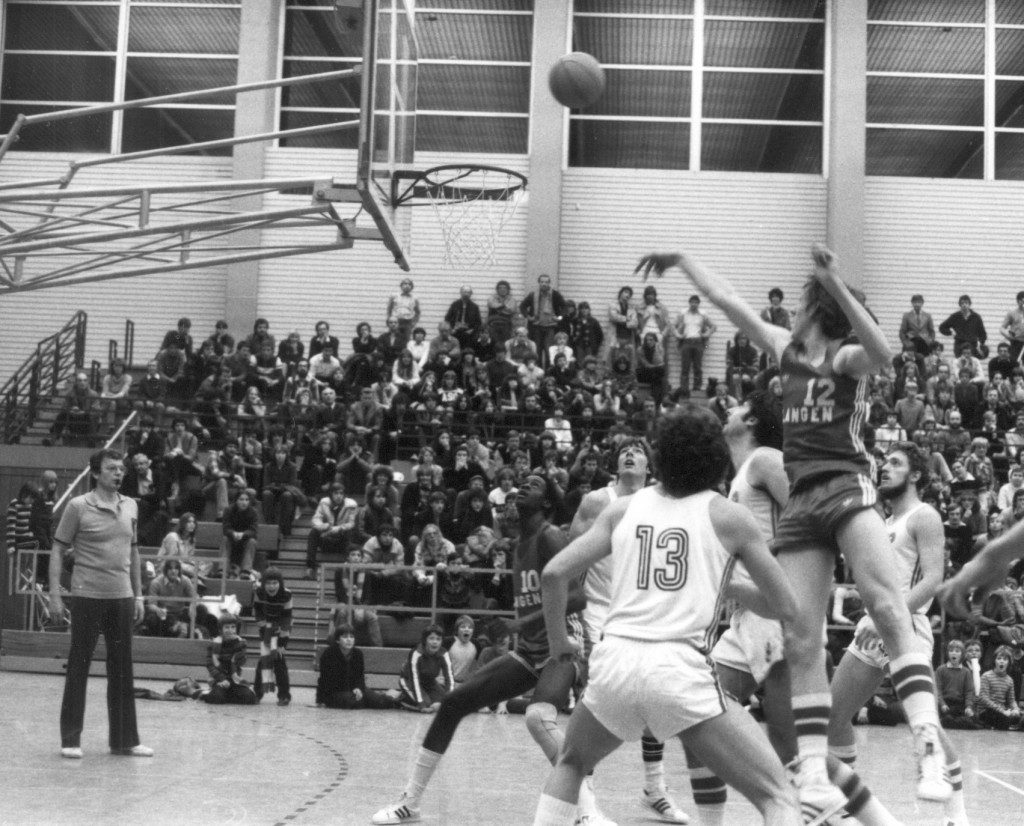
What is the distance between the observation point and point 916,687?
19.2 ft

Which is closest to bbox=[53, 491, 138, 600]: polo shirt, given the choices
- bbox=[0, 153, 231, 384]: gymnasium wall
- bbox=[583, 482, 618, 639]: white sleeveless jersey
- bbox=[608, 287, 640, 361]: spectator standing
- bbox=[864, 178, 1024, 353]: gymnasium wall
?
bbox=[583, 482, 618, 639]: white sleeveless jersey

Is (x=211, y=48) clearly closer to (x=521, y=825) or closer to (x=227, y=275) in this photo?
(x=227, y=275)

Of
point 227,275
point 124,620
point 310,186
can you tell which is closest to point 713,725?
point 124,620

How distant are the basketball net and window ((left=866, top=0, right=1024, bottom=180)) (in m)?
7.92

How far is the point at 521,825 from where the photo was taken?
322 inches

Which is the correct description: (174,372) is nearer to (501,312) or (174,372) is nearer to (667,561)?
(501,312)

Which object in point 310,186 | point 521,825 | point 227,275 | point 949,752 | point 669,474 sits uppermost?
point 227,275

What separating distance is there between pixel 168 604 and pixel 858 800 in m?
14.0

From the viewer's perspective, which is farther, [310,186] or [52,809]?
[310,186]

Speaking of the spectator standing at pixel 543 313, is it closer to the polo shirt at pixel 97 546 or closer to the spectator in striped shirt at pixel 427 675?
the spectator in striped shirt at pixel 427 675

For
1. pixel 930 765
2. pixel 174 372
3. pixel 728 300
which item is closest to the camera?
pixel 930 765

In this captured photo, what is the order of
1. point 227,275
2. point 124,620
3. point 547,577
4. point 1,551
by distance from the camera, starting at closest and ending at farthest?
1. point 547,577
2. point 124,620
3. point 1,551
4. point 227,275

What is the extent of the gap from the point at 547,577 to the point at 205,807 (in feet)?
13.1

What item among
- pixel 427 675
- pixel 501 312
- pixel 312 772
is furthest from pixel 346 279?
pixel 312 772
